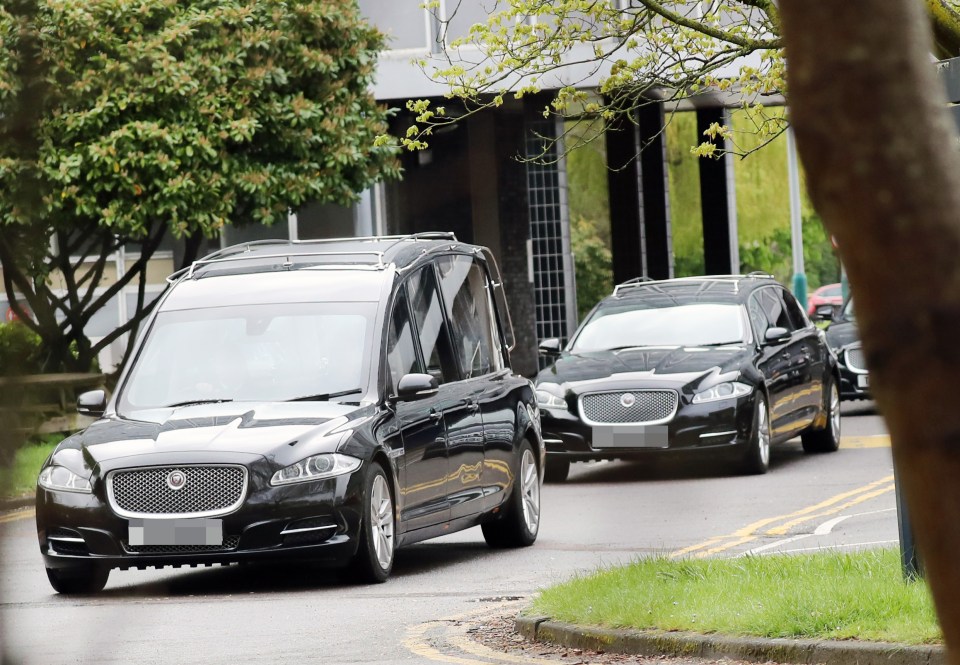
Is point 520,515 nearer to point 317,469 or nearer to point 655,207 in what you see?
point 317,469

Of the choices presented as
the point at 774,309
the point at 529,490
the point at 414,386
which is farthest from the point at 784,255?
the point at 414,386

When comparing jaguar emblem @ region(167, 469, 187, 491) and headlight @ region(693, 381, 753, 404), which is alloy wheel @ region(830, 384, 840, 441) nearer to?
headlight @ region(693, 381, 753, 404)

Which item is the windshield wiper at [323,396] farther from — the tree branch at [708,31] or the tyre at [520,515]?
the tree branch at [708,31]

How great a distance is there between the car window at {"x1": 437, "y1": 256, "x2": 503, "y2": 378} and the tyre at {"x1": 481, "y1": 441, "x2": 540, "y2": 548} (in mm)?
651

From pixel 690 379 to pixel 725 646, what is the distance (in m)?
8.47

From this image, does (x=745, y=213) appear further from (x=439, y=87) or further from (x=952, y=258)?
(x=952, y=258)

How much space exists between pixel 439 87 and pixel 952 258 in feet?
80.6

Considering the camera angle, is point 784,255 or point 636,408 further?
point 784,255

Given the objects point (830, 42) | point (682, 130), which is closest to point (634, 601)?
point (830, 42)

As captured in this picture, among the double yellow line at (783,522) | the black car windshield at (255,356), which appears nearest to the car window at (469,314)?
the black car windshield at (255,356)

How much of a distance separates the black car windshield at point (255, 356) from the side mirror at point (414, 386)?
0.78ft

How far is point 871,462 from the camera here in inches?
639

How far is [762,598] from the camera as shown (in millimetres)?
7195

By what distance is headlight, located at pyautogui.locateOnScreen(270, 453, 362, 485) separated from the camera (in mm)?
9250
